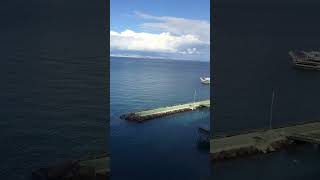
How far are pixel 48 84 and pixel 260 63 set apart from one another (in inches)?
245

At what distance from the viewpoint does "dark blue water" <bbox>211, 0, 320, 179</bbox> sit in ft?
34.5

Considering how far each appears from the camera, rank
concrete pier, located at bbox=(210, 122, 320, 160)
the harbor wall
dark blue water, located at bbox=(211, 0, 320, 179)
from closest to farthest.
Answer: dark blue water, located at bbox=(211, 0, 320, 179) < the harbor wall < concrete pier, located at bbox=(210, 122, 320, 160)

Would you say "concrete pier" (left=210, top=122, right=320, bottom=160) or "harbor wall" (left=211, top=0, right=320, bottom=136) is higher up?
"harbor wall" (left=211, top=0, right=320, bottom=136)

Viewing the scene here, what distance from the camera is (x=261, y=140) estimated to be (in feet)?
37.4

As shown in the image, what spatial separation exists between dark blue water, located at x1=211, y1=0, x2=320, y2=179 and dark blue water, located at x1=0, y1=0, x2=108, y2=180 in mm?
3902

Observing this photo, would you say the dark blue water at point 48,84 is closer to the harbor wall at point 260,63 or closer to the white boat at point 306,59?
the harbor wall at point 260,63

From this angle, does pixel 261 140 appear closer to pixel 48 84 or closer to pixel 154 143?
pixel 154 143

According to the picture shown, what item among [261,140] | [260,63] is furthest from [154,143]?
[260,63]

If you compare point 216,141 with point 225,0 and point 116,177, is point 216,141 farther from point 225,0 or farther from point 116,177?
point 225,0

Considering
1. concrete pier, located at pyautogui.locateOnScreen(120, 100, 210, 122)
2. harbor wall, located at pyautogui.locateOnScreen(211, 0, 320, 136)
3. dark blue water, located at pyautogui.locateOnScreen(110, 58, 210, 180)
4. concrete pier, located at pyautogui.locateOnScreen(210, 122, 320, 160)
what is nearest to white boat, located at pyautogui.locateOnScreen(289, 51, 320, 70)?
harbor wall, located at pyautogui.locateOnScreen(211, 0, 320, 136)

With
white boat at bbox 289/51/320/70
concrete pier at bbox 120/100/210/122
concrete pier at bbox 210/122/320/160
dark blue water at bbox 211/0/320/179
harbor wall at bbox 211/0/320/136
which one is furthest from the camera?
concrete pier at bbox 120/100/210/122

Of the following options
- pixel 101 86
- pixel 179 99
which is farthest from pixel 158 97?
pixel 101 86

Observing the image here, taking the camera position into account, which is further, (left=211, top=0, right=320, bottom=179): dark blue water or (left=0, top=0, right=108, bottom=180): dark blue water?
(left=211, top=0, right=320, bottom=179): dark blue water

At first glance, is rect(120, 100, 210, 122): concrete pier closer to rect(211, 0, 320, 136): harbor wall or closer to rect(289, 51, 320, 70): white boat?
rect(211, 0, 320, 136): harbor wall
